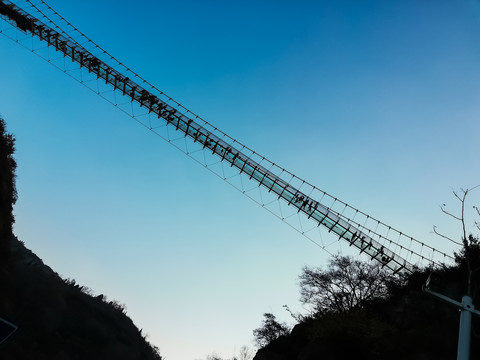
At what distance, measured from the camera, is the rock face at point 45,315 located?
31828 mm

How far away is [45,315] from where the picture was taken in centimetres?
4222

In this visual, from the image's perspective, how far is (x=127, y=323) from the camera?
2621 inches

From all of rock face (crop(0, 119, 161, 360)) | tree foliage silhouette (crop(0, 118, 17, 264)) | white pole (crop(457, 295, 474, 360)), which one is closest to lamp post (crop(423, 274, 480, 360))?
white pole (crop(457, 295, 474, 360))

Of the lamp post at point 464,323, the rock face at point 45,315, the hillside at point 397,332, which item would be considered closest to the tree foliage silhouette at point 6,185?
the rock face at point 45,315

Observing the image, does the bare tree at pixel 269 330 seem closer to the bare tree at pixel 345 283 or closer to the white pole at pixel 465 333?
the bare tree at pixel 345 283

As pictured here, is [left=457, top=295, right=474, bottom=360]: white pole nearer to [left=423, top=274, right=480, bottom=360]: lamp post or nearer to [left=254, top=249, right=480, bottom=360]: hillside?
[left=423, top=274, right=480, bottom=360]: lamp post

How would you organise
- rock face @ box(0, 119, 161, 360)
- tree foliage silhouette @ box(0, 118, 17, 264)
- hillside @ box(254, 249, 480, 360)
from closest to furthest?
hillside @ box(254, 249, 480, 360)
tree foliage silhouette @ box(0, 118, 17, 264)
rock face @ box(0, 119, 161, 360)

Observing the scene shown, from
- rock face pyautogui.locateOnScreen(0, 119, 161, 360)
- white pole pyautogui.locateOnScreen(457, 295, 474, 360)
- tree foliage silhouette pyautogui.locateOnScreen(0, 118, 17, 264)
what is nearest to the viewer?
white pole pyautogui.locateOnScreen(457, 295, 474, 360)

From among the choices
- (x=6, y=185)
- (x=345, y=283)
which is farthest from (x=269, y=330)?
(x=6, y=185)

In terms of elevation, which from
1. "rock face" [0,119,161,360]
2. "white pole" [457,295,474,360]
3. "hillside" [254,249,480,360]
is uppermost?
"hillside" [254,249,480,360]

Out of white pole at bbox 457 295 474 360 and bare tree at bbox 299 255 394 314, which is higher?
bare tree at bbox 299 255 394 314

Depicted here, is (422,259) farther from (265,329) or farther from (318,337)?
(265,329)

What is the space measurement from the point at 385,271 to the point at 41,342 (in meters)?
34.5

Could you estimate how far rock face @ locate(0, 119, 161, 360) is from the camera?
104ft
